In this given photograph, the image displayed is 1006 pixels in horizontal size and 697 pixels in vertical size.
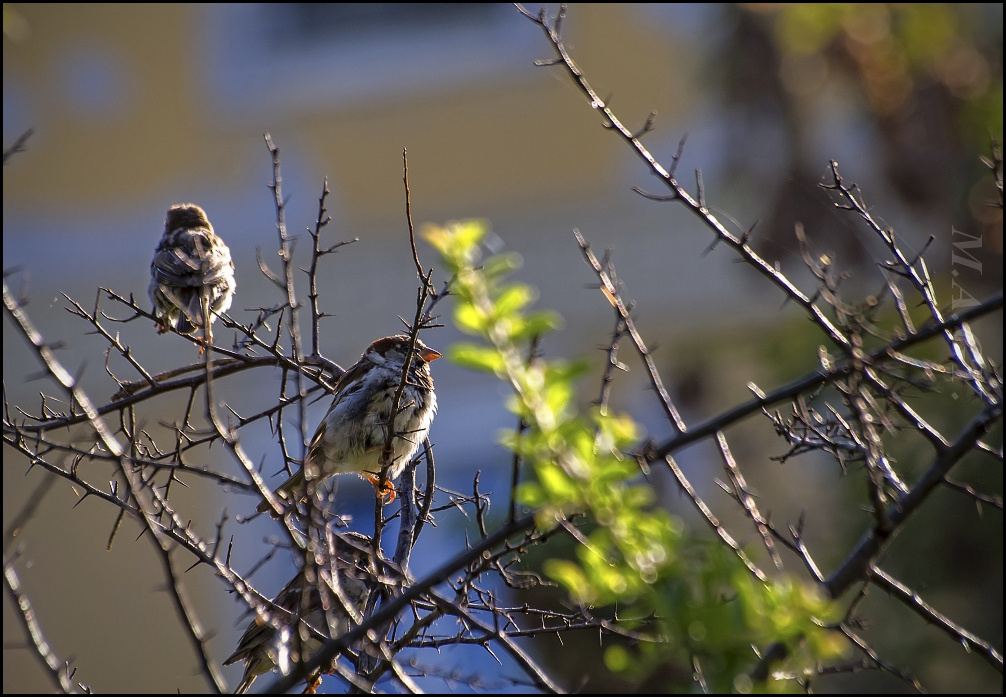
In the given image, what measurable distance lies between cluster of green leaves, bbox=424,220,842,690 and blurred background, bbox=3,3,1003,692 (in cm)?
693

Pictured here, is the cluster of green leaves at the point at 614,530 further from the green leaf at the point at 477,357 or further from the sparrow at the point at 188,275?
the sparrow at the point at 188,275

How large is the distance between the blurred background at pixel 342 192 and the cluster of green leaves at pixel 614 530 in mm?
6926

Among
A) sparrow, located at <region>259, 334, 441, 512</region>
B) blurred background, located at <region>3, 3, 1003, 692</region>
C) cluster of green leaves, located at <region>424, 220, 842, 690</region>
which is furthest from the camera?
blurred background, located at <region>3, 3, 1003, 692</region>

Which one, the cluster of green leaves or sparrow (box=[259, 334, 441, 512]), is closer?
the cluster of green leaves

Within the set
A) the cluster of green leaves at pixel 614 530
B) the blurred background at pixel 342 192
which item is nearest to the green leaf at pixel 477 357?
the cluster of green leaves at pixel 614 530

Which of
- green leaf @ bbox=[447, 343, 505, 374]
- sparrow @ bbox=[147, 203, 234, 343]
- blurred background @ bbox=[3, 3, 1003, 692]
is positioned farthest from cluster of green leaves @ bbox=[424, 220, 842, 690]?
blurred background @ bbox=[3, 3, 1003, 692]

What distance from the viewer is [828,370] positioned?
2445 millimetres

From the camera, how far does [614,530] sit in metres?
1.76

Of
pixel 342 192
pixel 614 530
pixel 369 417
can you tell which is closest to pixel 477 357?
pixel 614 530

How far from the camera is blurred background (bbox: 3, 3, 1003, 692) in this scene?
10.7 m

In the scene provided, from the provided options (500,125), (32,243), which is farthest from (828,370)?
(32,243)

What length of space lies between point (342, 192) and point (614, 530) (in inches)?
427

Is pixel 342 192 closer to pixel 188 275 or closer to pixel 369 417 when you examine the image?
pixel 188 275

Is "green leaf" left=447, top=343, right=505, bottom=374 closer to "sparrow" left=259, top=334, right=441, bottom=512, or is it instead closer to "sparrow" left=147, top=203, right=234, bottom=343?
"sparrow" left=259, top=334, right=441, bottom=512
